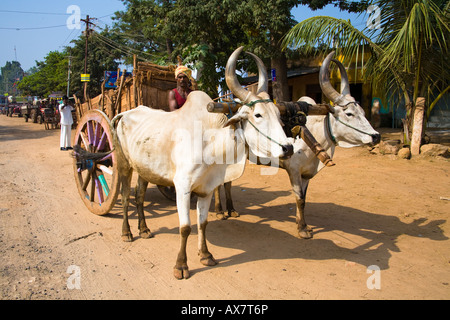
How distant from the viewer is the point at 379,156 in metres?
9.40

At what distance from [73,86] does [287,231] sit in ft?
98.3

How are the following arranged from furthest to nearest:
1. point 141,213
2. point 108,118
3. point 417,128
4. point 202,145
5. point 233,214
A: point 417,128 < point 233,214 < point 108,118 < point 141,213 < point 202,145

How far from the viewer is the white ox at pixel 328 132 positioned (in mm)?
4422

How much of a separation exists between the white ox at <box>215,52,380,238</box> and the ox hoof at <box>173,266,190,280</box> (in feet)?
5.94

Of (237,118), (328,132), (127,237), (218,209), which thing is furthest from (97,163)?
(328,132)

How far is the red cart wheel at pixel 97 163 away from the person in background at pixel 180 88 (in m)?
1.04

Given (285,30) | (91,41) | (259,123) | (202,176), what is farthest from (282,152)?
(91,41)

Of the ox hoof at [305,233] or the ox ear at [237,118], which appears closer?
the ox ear at [237,118]

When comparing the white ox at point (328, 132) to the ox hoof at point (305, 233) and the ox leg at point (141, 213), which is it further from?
the ox leg at point (141, 213)

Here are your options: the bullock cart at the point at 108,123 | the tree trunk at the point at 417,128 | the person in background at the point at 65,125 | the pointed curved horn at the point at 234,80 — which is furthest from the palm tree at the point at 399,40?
the person in background at the point at 65,125

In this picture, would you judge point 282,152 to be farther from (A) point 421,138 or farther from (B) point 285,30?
(B) point 285,30

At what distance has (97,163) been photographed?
5434mm

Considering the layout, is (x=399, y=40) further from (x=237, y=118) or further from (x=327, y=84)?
(x=237, y=118)

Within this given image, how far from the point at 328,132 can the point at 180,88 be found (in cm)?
217
